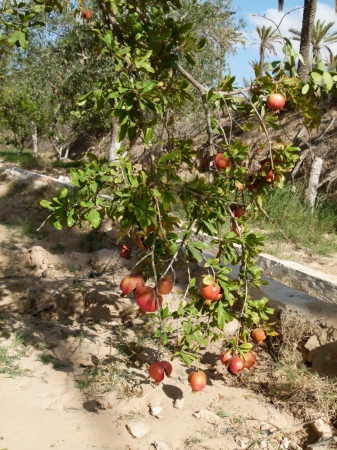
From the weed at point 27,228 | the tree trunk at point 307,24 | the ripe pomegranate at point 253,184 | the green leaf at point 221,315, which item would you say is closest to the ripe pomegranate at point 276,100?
the ripe pomegranate at point 253,184

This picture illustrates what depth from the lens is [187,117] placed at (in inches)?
482

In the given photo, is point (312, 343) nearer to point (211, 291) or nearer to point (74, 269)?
point (211, 291)

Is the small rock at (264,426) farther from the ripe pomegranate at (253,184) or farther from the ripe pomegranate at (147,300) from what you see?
the ripe pomegranate at (253,184)

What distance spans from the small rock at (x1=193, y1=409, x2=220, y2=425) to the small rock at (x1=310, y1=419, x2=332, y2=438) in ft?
1.87

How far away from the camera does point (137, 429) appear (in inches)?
98.3

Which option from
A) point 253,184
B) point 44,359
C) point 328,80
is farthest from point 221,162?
point 44,359

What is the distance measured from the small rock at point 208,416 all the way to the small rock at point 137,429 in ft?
1.14

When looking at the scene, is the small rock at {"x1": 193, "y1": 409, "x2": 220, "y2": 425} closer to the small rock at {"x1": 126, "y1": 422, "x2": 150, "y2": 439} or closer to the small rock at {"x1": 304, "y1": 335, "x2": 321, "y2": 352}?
the small rock at {"x1": 126, "y1": 422, "x2": 150, "y2": 439}

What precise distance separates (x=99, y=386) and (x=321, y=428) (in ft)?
4.68

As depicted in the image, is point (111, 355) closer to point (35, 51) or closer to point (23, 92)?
point (35, 51)

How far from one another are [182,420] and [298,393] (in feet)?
2.58

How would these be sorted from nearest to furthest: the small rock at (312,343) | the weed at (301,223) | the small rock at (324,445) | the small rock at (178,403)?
the small rock at (324,445), the small rock at (178,403), the small rock at (312,343), the weed at (301,223)

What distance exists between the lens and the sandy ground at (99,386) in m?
2.46

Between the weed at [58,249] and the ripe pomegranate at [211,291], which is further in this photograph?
the weed at [58,249]
